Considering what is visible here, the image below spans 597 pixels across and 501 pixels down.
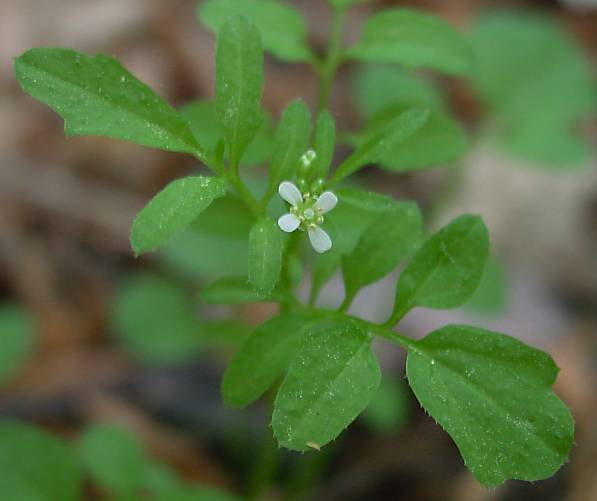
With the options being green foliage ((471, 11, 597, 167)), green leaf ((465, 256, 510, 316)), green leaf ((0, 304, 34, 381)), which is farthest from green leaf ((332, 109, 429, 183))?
green foliage ((471, 11, 597, 167))

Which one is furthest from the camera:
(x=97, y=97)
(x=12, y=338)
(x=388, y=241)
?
(x=12, y=338)

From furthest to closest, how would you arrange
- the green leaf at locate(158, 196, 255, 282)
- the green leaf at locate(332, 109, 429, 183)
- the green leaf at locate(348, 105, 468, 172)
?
the green leaf at locate(158, 196, 255, 282) → the green leaf at locate(348, 105, 468, 172) → the green leaf at locate(332, 109, 429, 183)

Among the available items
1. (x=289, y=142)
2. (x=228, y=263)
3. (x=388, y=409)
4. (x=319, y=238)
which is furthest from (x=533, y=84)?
(x=319, y=238)

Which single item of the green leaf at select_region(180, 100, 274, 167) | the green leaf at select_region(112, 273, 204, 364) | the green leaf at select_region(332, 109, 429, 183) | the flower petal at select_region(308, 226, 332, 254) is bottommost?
the green leaf at select_region(112, 273, 204, 364)

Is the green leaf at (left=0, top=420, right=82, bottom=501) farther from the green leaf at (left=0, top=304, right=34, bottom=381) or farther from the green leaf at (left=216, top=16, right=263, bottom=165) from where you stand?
the green leaf at (left=216, top=16, right=263, bottom=165)

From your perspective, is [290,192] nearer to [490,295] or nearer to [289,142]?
[289,142]

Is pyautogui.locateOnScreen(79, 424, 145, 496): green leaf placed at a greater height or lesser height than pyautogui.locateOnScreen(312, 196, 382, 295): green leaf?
lesser
